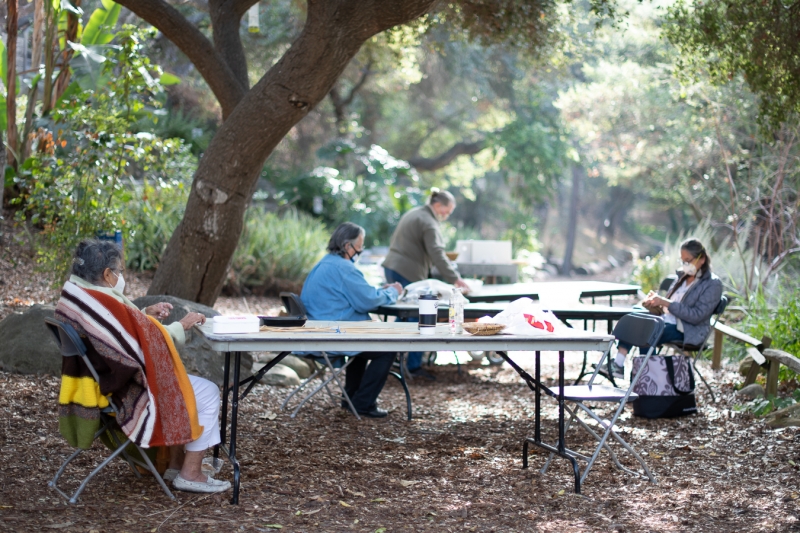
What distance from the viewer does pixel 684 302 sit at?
675 centimetres

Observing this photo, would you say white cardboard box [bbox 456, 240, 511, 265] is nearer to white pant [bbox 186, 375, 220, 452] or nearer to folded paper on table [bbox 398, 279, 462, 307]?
folded paper on table [bbox 398, 279, 462, 307]

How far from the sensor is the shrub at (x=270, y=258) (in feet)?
→ 36.9

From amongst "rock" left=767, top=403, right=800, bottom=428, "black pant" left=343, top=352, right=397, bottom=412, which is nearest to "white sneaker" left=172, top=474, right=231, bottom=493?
"black pant" left=343, top=352, right=397, bottom=412

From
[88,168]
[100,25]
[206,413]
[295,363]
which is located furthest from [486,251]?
[206,413]

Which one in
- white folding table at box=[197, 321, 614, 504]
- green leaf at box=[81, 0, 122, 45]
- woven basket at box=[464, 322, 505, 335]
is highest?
green leaf at box=[81, 0, 122, 45]

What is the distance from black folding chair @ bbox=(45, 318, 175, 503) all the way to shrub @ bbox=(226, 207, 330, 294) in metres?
6.93

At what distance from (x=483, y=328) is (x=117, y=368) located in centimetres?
179

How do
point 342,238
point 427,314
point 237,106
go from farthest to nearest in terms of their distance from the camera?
point 237,106
point 342,238
point 427,314

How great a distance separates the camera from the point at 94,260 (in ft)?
12.7

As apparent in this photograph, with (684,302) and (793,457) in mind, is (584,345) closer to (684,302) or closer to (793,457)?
(793,457)

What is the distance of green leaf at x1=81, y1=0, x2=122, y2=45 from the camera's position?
9.88 m

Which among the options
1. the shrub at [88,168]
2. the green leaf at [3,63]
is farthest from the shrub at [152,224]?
the shrub at [88,168]

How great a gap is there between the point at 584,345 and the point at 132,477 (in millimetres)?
2464

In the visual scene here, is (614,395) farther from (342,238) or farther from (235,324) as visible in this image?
(342,238)
